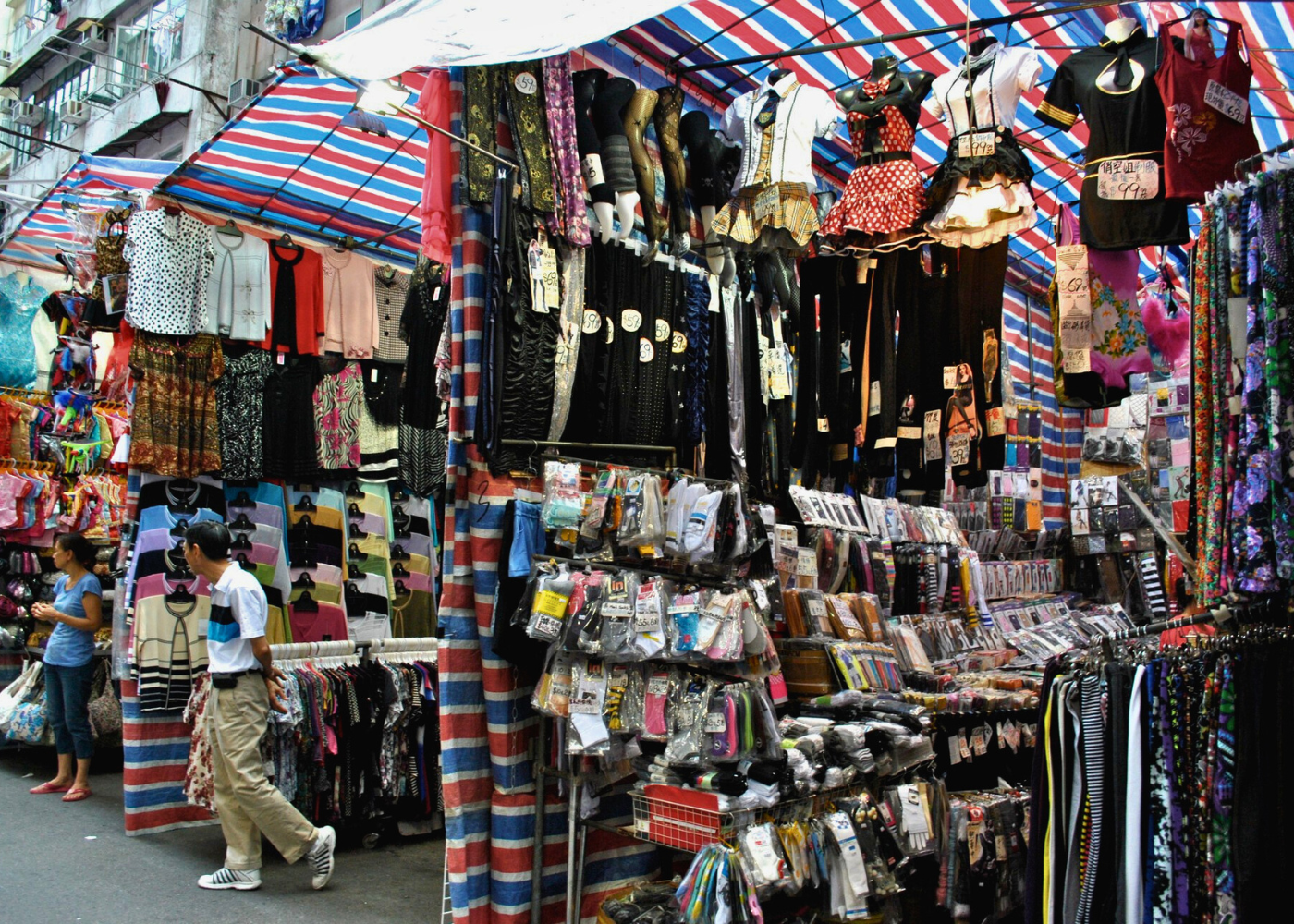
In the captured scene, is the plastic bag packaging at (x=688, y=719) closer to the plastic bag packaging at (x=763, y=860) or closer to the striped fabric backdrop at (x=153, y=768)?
the plastic bag packaging at (x=763, y=860)

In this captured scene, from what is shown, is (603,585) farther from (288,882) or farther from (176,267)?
(176,267)

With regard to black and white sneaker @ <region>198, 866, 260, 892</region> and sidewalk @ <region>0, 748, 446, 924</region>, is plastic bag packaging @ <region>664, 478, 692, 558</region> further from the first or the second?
black and white sneaker @ <region>198, 866, 260, 892</region>

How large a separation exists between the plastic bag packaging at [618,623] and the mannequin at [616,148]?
1656 millimetres

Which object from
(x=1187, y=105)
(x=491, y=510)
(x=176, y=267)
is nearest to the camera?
(x=1187, y=105)

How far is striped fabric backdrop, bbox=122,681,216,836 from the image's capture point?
19.1 ft

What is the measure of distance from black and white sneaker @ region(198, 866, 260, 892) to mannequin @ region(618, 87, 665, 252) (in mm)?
3504

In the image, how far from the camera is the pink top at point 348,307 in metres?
6.53

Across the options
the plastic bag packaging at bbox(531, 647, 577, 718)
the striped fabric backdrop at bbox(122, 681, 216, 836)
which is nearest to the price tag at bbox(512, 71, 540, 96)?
the plastic bag packaging at bbox(531, 647, 577, 718)

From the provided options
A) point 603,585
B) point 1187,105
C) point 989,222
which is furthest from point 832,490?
point 1187,105

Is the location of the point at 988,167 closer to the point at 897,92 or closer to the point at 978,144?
the point at 978,144

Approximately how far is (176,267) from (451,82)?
8.09ft

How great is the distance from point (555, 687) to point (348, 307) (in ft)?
12.1

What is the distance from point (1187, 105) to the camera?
361cm

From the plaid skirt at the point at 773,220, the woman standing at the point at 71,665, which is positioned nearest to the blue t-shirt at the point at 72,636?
the woman standing at the point at 71,665
